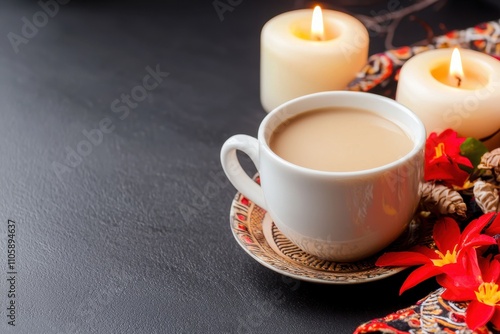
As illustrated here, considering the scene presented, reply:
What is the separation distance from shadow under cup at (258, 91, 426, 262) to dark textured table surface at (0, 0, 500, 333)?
40mm

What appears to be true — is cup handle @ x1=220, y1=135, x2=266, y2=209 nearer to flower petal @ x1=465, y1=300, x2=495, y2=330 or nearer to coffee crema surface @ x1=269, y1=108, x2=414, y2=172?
coffee crema surface @ x1=269, y1=108, x2=414, y2=172

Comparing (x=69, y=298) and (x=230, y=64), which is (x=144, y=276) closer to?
(x=69, y=298)

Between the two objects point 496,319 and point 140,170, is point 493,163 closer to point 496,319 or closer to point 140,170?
point 496,319

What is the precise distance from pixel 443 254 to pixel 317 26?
0.32 metres

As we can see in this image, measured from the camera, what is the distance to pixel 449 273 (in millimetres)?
581

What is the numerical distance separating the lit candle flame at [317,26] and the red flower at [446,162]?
22cm

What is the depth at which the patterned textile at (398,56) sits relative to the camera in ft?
2.64

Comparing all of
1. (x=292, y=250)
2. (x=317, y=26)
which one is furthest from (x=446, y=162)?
(x=317, y=26)

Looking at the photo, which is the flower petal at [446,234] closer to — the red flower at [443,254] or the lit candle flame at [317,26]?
the red flower at [443,254]

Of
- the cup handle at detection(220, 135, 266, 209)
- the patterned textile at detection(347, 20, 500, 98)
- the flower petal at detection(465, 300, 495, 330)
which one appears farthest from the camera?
the patterned textile at detection(347, 20, 500, 98)

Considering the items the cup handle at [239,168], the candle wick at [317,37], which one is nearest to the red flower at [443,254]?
the cup handle at [239,168]

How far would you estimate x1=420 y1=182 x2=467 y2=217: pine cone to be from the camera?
2.06 ft

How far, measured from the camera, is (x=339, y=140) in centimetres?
63

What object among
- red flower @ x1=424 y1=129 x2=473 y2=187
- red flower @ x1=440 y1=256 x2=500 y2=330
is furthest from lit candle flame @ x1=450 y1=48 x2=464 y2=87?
red flower @ x1=440 y1=256 x2=500 y2=330
